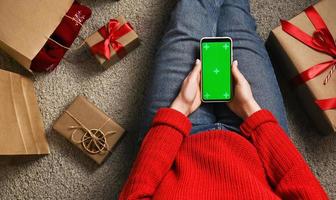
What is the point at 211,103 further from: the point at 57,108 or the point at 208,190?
the point at 57,108

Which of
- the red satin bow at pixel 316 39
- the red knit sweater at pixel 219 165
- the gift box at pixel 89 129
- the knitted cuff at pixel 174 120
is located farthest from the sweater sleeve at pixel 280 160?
the gift box at pixel 89 129

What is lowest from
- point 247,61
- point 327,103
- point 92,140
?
point 92,140

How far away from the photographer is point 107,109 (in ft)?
3.26

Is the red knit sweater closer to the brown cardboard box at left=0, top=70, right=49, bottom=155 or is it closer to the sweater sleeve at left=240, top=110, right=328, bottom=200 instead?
the sweater sleeve at left=240, top=110, right=328, bottom=200

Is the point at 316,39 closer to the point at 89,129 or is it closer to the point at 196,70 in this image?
the point at 196,70

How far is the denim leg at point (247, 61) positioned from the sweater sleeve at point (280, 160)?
0.06 m

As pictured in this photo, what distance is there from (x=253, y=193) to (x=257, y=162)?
12 centimetres

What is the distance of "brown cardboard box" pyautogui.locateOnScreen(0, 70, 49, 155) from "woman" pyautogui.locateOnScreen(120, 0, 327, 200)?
0.30m

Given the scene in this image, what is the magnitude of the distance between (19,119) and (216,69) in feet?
1.57

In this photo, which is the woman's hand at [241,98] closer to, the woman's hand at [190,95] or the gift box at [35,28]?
the woman's hand at [190,95]

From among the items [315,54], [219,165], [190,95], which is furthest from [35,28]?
[315,54]

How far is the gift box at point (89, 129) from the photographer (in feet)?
3.06

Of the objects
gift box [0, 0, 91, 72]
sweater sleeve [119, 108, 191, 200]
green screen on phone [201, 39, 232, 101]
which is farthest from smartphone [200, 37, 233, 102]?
gift box [0, 0, 91, 72]

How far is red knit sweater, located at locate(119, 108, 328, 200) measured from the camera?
0.59 meters
